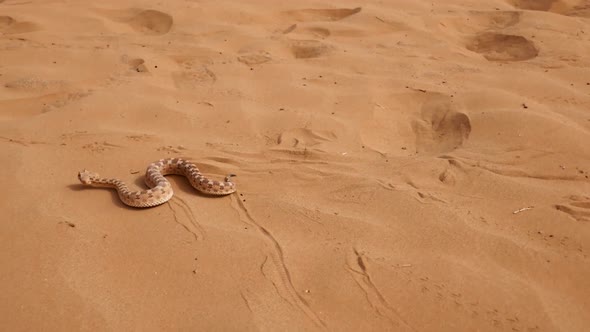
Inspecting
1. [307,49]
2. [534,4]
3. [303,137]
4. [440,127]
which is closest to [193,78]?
[307,49]

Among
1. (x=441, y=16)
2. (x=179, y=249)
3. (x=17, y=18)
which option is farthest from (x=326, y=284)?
(x=17, y=18)

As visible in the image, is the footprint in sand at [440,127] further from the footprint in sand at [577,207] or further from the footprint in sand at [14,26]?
the footprint in sand at [14,26]

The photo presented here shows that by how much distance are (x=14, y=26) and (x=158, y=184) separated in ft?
19.6

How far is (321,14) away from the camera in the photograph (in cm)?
905

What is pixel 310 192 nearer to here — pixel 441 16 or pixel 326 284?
pixel 326 284

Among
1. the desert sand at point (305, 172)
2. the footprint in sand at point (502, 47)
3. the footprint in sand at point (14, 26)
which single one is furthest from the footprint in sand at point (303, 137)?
the footprint in sand at point (14, 26)

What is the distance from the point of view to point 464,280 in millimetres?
3477

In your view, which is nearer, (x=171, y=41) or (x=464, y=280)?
(x=464, y=280)

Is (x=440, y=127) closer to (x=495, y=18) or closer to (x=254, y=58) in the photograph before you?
(x=254, y=58)

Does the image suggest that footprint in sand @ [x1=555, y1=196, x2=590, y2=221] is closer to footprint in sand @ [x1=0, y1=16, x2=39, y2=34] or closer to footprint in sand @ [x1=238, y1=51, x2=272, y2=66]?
footprint in sand @ [x1=238, y1=51, x2=272, y2=66]

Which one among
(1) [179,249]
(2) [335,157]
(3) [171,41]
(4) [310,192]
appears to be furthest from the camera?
(3) [171,41]

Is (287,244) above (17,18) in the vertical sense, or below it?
below

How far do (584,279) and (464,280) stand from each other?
842 mm

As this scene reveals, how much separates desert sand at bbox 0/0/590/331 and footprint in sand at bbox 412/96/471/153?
3cm
